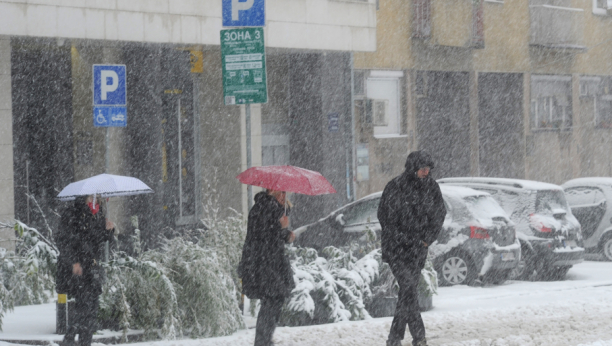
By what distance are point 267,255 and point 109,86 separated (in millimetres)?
5544

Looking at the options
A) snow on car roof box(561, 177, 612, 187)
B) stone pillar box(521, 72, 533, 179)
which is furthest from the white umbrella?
stone pillar box(521, 72, 533, 179)

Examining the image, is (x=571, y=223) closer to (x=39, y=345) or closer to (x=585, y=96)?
(x=39, y=345)

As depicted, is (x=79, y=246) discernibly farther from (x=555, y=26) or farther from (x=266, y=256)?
(x=555, y=26)

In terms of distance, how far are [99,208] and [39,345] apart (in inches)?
66.2

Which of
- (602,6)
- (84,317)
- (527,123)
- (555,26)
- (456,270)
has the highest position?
(602,6)

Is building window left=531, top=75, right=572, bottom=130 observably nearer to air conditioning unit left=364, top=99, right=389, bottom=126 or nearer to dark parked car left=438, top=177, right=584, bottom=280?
air conditioning unit left=364, top=99, right=389, bottom=126

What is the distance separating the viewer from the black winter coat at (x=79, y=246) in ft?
29.1

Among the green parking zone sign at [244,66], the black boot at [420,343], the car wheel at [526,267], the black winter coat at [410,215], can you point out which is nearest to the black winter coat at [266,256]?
the black winter coat at [410,215]

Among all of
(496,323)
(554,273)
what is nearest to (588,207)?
(554,273)

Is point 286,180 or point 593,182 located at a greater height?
point 286,180

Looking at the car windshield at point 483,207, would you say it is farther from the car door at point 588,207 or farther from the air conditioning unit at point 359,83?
the air conditioning unit at point 359,83

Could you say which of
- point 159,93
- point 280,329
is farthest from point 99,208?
point 159,93

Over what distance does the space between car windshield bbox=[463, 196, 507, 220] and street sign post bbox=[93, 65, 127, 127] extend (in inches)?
206

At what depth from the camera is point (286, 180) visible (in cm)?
861
